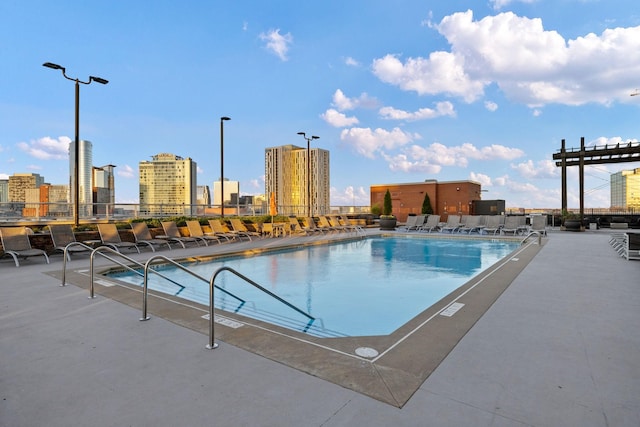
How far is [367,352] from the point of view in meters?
2.68

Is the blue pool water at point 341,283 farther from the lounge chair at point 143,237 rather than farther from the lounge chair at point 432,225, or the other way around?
the lounge chair at point 432,225

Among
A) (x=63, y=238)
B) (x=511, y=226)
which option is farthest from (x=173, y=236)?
(x=511, y=226)

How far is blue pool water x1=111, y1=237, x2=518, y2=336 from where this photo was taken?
4.71 m

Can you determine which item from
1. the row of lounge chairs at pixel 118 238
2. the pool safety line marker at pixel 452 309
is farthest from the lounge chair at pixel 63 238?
the pool safety line marker at pixel 452 309

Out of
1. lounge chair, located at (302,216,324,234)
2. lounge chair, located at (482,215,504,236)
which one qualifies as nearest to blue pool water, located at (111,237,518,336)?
lounge chair, located at (302,216,324,234)

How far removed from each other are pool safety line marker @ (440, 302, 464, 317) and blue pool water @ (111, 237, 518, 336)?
0.81 metres

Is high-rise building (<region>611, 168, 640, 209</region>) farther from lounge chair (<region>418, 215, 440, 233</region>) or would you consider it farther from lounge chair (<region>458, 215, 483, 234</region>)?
lounge chair (<region>418, 215, 440, 233</region>)

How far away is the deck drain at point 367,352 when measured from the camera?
8.61 feet

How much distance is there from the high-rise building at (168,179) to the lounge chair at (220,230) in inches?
932

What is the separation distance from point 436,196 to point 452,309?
24.7 m

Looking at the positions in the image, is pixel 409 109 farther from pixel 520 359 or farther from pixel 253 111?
pixel 520 359

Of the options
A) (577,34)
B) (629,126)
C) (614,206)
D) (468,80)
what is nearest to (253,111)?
(468,80)

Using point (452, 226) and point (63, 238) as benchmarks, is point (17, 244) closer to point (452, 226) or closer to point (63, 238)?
point (63, 238)

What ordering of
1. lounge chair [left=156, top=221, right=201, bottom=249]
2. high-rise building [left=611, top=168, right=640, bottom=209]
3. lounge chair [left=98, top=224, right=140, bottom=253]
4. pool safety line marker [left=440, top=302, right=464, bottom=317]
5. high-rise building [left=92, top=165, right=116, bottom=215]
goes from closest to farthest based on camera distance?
pool safety line marker [left=440, top=302, right=464, bottom=317] → lounge chair [left=98, top=224, right=140, bottom=253] → lounge chair [left=156, top=221, right=201, bottom=249] → high-rise building [left=92, top=165, right=116, bottom=215] → high-rise building [left=611, top=168, right=640, bottom=209]
